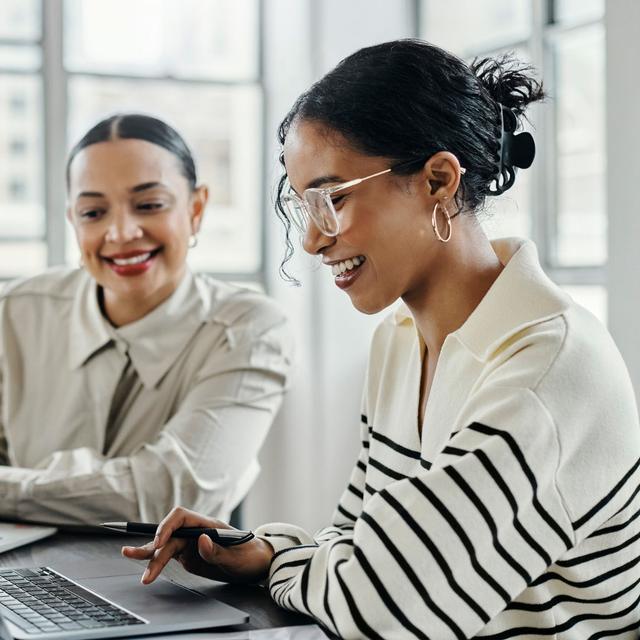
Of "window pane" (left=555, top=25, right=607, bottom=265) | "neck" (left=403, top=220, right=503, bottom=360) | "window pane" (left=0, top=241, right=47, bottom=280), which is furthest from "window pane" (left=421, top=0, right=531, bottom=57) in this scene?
"neck" (left=403, top=220, right=503, bottom=360)

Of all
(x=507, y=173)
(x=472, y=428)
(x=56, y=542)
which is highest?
(x=507, y=173)

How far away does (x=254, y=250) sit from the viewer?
3924 mm

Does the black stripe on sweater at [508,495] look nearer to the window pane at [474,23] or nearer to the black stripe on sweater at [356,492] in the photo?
the black stripe on sweater at [356,492]

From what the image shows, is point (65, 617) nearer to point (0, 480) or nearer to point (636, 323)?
point (0, 480)

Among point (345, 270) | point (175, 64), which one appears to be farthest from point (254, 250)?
point (345, 270)

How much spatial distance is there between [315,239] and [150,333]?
1052 millimetres

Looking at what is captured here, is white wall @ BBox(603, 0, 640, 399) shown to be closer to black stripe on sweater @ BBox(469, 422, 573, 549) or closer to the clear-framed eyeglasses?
the clear-framed eyeglasses

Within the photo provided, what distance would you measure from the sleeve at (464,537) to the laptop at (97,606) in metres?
0.17

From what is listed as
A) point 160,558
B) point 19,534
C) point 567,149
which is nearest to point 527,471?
point 160,558

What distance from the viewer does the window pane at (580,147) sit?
2.79 m

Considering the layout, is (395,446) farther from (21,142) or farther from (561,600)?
(21,142)

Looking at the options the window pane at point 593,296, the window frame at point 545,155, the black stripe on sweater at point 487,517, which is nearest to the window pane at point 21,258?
the window frame at point 545,155

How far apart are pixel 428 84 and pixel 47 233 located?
2.53 metres

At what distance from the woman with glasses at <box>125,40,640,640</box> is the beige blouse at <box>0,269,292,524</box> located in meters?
0.59
